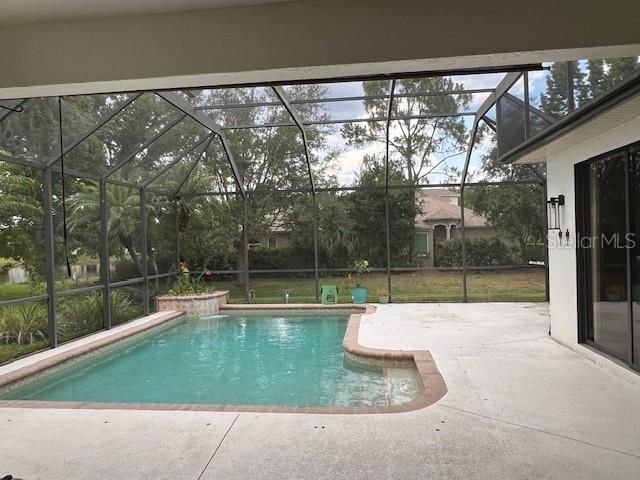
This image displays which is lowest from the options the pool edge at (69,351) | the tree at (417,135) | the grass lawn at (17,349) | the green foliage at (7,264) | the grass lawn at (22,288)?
the pool edge at (69,351)

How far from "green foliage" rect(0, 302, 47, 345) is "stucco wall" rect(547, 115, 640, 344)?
22.9 ft

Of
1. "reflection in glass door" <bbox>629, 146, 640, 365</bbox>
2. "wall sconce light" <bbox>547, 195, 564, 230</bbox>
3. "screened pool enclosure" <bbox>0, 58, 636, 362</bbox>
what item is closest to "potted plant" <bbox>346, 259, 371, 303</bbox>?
"screened pool enclosure" <bbox>0, 58, 636, 362</bbox>

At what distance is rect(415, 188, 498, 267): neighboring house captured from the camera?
1156cm

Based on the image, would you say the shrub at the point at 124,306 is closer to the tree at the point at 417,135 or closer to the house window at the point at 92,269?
the house window at the point at 92,269

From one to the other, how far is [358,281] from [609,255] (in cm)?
649

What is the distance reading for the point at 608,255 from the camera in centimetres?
524

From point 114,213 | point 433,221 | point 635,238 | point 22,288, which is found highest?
point 114,213

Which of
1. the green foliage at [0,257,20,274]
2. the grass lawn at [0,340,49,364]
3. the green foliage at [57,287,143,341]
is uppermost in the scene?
the green foliage at [0,257,20,274]

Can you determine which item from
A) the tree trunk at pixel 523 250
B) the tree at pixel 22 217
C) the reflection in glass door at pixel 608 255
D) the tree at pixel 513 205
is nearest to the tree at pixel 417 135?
the tree at pixel 513 205

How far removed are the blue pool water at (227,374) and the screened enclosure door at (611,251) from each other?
7.07 ft

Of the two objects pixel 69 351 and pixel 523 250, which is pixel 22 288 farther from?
pixel 523 250

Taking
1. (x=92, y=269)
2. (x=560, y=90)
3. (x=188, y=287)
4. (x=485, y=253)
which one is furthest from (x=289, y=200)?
(x=560, y=90)

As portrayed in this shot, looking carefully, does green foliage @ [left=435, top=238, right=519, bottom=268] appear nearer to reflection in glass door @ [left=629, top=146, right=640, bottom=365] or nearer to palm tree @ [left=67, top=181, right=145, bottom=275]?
reflection in glass door @ [left=629, top=146, right=640, bottom=365]

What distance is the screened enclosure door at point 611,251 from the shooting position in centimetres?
470
